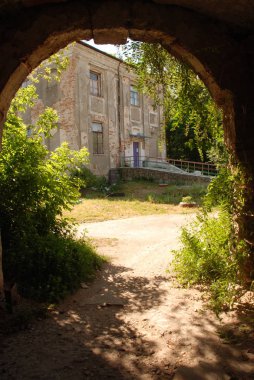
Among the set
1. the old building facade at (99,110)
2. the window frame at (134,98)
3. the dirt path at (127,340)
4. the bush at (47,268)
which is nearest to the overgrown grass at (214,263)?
the dirt path at (127,340)

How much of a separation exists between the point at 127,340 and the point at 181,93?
11.8 ft

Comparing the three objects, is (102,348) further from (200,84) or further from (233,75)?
(200,84)

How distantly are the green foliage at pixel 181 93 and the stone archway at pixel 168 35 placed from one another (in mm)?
666

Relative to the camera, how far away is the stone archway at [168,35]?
11.7ft

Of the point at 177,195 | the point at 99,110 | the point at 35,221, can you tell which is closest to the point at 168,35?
the point at 35,221

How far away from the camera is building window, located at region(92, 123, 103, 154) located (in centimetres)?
1898

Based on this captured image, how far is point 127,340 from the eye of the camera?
3.13m

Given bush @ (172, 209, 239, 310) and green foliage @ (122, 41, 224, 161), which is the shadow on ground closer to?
bush @ (172, 209, 239, 310)

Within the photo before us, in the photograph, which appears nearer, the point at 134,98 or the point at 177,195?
the point at 177,195

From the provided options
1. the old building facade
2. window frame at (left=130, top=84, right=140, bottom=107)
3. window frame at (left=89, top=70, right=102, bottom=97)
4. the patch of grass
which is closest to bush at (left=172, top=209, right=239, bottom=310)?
the patch of grass

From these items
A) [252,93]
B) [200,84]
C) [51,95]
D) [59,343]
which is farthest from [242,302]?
[51,95]

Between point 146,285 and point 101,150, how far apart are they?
15.3 meters

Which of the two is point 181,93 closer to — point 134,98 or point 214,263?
point 214,263

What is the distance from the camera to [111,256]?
651 cm
